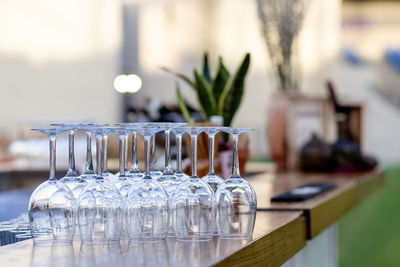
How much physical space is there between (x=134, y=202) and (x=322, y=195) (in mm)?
1294

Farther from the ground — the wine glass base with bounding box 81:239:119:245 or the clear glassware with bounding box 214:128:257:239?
the clear glassware with bounding box 214:128:257:239

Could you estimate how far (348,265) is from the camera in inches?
192

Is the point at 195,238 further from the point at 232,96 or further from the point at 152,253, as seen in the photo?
the point at 232,96

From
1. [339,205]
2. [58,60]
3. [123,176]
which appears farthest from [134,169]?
[58,60]

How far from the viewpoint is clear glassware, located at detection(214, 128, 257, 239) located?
1.22 metres

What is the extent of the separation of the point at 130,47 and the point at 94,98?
1.78 meters

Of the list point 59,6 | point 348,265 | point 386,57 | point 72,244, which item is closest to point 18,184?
point 348,265

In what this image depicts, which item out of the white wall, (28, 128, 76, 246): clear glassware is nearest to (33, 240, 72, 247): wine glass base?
(28, 128, 76, 246): clear glassware

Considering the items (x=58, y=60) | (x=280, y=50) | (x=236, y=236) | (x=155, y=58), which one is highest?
(x=155, y=58)

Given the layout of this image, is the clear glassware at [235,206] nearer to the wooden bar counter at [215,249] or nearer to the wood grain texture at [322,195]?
the wooden bar counter at [215,249]

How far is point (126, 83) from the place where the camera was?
2660 mm

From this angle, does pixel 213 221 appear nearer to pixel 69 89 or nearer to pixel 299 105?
pixel 299 105

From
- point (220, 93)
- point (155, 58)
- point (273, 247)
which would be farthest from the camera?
point (155, 58)

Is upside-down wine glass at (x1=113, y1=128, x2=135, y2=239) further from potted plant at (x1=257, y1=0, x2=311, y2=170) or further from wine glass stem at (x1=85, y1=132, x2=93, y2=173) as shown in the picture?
potted plant at (x1=257, y1=0, x2=311, y2=170)
